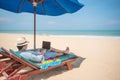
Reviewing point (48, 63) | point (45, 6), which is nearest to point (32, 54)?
point (48, 63)

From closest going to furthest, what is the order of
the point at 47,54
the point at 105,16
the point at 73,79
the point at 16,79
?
the point at 16,79
the point at 73,79
the point at 47,54
the point at 105,16

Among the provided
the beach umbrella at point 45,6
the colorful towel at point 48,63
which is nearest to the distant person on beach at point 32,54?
the colorful towel at point 48,63

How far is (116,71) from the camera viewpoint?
4.25 metres

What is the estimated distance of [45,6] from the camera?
5059mm

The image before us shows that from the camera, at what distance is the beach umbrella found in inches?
167

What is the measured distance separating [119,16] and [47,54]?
50.1 m

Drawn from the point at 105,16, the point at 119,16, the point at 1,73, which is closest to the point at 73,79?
the point at 1,73

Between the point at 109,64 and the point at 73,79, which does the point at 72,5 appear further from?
the point at 109,64

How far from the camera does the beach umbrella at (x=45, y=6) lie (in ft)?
13.9

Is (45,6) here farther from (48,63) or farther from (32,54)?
(48,63)

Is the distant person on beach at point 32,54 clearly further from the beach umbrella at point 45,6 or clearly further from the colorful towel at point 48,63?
the beach umbrella at point 45,6

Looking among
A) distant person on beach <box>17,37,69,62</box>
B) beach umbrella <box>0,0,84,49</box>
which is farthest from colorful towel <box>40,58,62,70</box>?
beach umbrella <box>0,0,84,49</box>

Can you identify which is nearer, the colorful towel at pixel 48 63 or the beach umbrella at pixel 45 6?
the colorful towel at pixel 48 63

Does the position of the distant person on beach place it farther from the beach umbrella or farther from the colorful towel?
the beach umbrella
